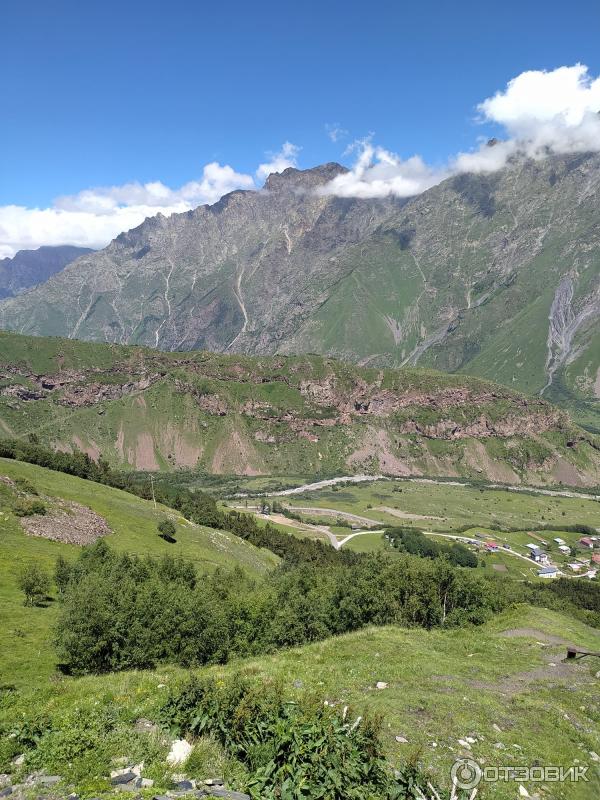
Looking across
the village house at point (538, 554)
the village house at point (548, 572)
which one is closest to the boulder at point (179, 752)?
the village house at point (548, 572)

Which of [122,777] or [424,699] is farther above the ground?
[122,777]

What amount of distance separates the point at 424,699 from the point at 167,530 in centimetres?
7704

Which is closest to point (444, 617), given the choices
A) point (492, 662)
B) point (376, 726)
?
point (492, 662)

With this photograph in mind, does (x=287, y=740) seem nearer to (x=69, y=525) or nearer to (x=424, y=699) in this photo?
(x=424, y=699)

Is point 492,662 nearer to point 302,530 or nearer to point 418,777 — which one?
point 418,777

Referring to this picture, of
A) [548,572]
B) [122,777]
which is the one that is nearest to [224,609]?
[122,777]

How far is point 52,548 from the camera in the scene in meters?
68.1

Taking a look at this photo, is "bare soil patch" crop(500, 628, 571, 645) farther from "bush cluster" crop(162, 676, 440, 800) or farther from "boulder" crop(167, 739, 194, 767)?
"boulder" crop(167, 739, 194, 767)

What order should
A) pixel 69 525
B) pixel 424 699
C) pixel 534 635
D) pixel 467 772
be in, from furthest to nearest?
pixel 69 525
pixel 534 635
pixel 424 699
pixel 467 772

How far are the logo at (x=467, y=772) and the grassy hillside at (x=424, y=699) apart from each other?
42cm

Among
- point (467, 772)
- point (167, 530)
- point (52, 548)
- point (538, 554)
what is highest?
point (467, 772)

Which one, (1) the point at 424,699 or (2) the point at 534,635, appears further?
(2) the point at 534,635

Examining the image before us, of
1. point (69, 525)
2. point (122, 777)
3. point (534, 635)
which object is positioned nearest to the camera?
point (122, 777)

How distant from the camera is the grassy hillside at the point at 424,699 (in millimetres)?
15414
